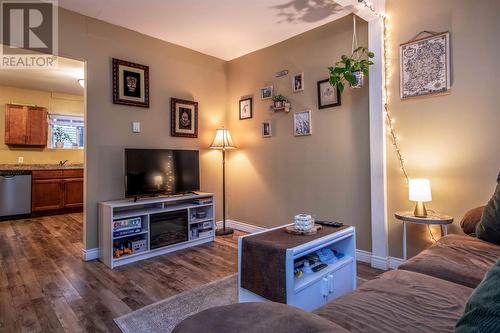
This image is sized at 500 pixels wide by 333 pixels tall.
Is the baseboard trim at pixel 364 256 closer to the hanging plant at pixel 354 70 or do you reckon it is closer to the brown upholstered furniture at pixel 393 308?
the brown upholstered furniture at pixel 393 308

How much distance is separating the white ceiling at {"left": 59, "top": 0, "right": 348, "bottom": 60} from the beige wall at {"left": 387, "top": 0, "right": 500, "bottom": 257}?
825 millimetres

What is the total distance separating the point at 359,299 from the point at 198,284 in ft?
5.32

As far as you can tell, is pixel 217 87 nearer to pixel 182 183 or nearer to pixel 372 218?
pixel 182 183

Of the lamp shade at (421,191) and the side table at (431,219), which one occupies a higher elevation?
the lamp shade at (421,191)

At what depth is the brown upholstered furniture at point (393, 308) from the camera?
82 cm

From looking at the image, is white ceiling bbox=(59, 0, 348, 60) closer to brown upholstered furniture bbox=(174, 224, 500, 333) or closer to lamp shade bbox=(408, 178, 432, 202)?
lamp shade bbox=(408, 178, 432, 202)

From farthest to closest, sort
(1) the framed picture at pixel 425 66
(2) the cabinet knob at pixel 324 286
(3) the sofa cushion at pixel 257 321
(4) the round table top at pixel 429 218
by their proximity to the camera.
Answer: (1) the framed picture at pixel 425 66 → (4) the round table top at pixel 429 218 → (2) the cabinet knob at pixel 324 286 → (3) the sofa cushion at pixel 257 321

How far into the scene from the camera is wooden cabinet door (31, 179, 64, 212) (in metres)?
5.11

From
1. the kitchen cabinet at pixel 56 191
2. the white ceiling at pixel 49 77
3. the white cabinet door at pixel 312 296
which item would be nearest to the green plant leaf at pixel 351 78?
the white cabinet door at pixel 312 296

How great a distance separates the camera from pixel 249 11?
2.90 m

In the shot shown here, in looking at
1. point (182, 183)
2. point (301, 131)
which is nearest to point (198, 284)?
point (182, 183)

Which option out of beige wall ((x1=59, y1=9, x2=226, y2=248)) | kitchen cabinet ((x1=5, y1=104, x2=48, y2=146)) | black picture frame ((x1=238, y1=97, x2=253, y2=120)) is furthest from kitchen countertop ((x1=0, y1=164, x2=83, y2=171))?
black picture frame ((x1=238, y1=97, x2=253, y2=120))

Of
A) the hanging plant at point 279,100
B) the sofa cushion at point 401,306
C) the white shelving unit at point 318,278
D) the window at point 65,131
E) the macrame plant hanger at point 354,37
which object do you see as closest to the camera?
the sofa cushion at point 401,306

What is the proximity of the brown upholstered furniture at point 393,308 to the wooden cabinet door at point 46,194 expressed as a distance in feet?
18.6
